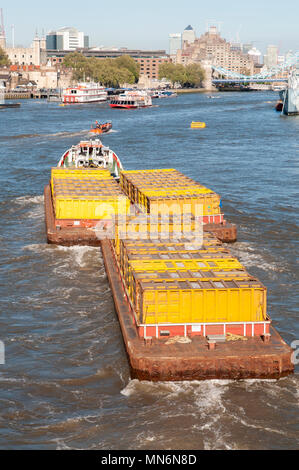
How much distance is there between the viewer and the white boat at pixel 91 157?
58094 millimetres

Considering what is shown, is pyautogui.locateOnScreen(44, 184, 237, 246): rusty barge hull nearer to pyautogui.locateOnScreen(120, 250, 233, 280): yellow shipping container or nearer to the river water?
the river water

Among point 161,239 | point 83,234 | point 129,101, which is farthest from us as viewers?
point 129,101

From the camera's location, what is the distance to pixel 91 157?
58.9 m

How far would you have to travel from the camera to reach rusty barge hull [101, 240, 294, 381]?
21.9 meters

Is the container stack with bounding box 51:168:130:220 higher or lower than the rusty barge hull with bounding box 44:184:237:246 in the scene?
higher

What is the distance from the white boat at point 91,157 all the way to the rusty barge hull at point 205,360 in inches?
1404

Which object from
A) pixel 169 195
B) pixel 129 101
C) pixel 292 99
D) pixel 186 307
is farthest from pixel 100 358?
pixel 129 101

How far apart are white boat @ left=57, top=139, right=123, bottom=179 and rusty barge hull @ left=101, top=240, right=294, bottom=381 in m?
35.7

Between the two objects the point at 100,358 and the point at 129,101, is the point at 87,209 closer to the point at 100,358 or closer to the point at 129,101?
the point at 100,358

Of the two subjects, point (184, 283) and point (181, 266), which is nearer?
point (184, 283)

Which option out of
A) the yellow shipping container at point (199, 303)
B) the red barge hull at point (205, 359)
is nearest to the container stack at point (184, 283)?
the yellow shipping container at point (199, 303)

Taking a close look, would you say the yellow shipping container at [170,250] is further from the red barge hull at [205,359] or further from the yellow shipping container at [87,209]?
the yellow shipping container at [87,209]

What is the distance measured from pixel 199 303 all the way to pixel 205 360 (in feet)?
7.01

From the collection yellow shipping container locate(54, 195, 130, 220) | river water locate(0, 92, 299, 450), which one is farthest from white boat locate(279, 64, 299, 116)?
yellow shipping container locate(54, 195, 130, 220)
